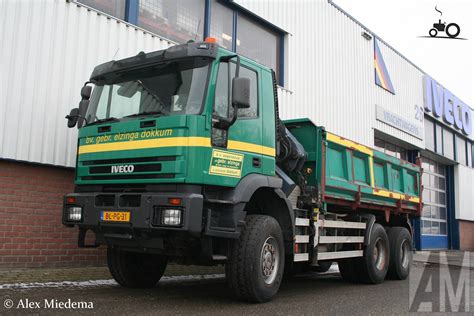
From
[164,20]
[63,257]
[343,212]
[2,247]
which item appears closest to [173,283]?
[63,257]

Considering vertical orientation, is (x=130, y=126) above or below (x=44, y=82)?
below

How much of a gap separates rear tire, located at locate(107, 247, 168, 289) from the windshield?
6.44 feet

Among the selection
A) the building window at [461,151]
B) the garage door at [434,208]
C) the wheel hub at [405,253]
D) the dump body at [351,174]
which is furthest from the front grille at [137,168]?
the building window at [461,151]

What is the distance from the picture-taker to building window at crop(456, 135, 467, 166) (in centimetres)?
2517

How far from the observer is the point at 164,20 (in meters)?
10.6

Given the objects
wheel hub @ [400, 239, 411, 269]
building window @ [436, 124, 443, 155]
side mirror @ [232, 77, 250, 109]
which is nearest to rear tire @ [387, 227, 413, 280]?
wheel hub @ [400, 239, 411, 269]

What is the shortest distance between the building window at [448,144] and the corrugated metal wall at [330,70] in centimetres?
503

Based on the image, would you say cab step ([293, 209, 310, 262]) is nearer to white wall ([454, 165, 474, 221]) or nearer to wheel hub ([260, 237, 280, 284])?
wheel hub ([260, 237, 280, 284])

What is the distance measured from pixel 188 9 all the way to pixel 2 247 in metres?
6.50

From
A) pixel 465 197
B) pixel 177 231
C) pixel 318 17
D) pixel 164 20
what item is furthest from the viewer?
pixel 465 197

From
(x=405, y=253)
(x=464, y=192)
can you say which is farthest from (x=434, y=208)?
(x=405, y=253)

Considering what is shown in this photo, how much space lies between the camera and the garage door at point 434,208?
73.4 feet

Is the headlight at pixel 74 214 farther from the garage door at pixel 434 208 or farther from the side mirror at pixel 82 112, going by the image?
the garage door at pixel 434 208

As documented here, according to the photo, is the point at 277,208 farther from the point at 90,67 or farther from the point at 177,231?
the point at 90,67
